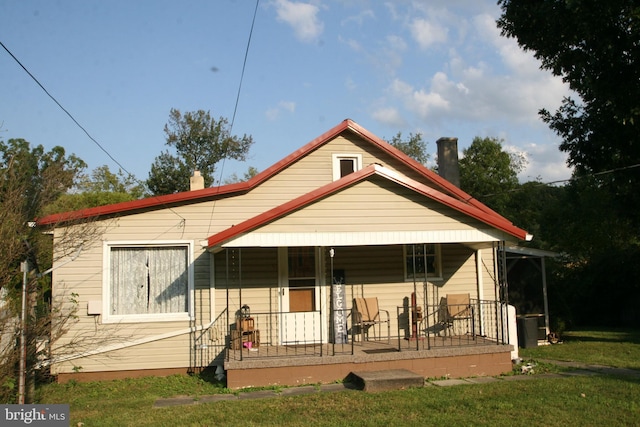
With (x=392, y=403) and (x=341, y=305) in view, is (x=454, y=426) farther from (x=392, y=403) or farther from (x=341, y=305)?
(x=341, y=305)

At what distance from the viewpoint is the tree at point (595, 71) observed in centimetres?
1273

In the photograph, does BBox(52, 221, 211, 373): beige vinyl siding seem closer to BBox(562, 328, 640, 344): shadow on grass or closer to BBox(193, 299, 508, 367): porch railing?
BBox(193, 299, 508, 367): porch railing

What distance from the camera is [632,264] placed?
71.0 feet

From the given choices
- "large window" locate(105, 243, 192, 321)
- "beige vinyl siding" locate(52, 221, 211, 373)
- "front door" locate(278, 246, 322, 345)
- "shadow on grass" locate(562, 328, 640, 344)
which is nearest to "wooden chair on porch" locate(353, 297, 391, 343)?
"front door" locate(278, 246, 322, 345)

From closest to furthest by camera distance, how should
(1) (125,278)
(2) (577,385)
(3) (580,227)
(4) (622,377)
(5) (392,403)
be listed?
(5) (392,403)
(2) (577,385)
(4) (622,377)
(1) (125,278)
(3) (580,227)

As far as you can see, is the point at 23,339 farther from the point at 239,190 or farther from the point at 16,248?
the point at 239,190

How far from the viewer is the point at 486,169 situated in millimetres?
41688

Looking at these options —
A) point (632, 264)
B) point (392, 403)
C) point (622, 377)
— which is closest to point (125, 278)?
point (392, 403)

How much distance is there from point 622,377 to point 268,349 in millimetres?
6540

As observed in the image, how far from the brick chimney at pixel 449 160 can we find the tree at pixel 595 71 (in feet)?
8.64

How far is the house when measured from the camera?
10969 mm

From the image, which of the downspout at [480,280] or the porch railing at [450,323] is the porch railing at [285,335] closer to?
the porch railing at [450,323]

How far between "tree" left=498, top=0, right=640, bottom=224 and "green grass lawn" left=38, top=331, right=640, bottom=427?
6.36 metres

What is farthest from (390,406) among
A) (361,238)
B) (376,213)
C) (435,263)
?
(435,263)
